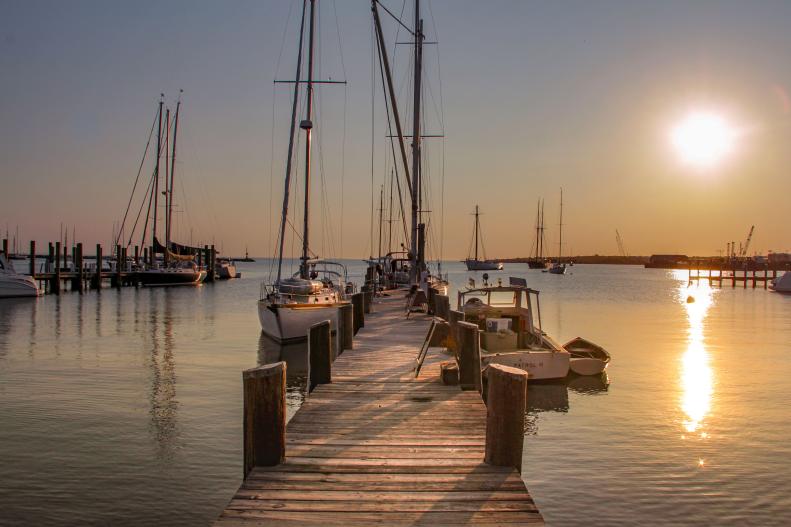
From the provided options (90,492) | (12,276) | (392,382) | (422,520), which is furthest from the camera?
(12,276)

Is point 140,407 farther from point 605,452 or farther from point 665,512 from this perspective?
point 665,512

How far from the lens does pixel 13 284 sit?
5288cm

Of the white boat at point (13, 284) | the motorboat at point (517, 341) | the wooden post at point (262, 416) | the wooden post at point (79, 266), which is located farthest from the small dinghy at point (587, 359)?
the wooden post at point (79, 266)

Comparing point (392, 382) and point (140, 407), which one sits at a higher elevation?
point (392, 382)

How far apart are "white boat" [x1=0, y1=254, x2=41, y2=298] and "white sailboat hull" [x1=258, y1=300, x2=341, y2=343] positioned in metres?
35.9

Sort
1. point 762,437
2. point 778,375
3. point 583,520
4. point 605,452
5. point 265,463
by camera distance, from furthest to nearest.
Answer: point 778,375 < point 762,437 < point 605,452 < point 583,520 < point 265,463

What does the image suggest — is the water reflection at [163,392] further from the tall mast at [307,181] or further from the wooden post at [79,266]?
the wooden post at [79,266]

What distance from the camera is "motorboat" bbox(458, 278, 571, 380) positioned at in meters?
18.0

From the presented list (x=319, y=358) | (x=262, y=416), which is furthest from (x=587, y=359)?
(x=262, y=416)

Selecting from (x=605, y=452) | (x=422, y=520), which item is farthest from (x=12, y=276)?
(x=422, y=520)

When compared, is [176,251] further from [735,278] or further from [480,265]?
[480,265]

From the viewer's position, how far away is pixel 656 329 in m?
38.7

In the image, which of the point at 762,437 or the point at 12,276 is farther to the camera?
the point at 12,276

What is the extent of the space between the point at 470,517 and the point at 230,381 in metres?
15.4
